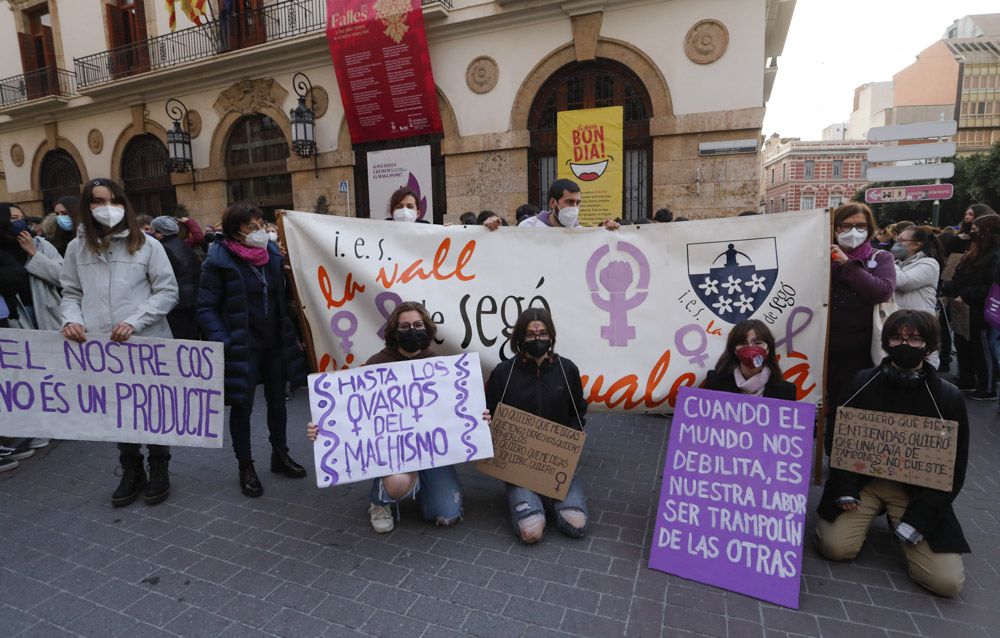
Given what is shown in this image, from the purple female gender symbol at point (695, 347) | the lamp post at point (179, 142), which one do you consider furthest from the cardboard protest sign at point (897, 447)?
the lamp post at point (179, 142)

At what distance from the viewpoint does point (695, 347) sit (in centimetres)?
363

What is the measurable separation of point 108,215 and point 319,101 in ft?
34.3

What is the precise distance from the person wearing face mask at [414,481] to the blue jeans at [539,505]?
1.24 ft

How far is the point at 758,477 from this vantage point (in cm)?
284

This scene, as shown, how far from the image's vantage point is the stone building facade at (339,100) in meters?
9.95

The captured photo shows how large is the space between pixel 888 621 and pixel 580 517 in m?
1.49

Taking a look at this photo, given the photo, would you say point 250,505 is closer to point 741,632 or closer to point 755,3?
point 741,632

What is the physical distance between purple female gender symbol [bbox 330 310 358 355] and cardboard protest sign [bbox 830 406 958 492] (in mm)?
3049

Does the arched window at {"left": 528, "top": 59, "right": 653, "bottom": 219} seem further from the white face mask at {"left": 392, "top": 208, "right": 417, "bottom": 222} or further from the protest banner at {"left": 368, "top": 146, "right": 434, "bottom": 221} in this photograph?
the white face mask at {"left": 392, "top": 208, "right": 417, "bottom": 222}

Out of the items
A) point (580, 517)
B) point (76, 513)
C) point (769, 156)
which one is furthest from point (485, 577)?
point (769, 156)

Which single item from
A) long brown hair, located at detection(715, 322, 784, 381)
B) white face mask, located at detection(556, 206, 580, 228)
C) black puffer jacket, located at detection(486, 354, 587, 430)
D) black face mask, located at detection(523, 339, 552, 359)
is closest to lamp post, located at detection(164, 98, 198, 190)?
white face mask, located at detection(556, 206, 580, 228)

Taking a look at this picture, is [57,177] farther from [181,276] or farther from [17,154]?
[181,276]

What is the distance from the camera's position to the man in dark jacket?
4.45 meters

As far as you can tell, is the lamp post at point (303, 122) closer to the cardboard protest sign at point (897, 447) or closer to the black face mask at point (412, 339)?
the black face mask at point (412, 339)
